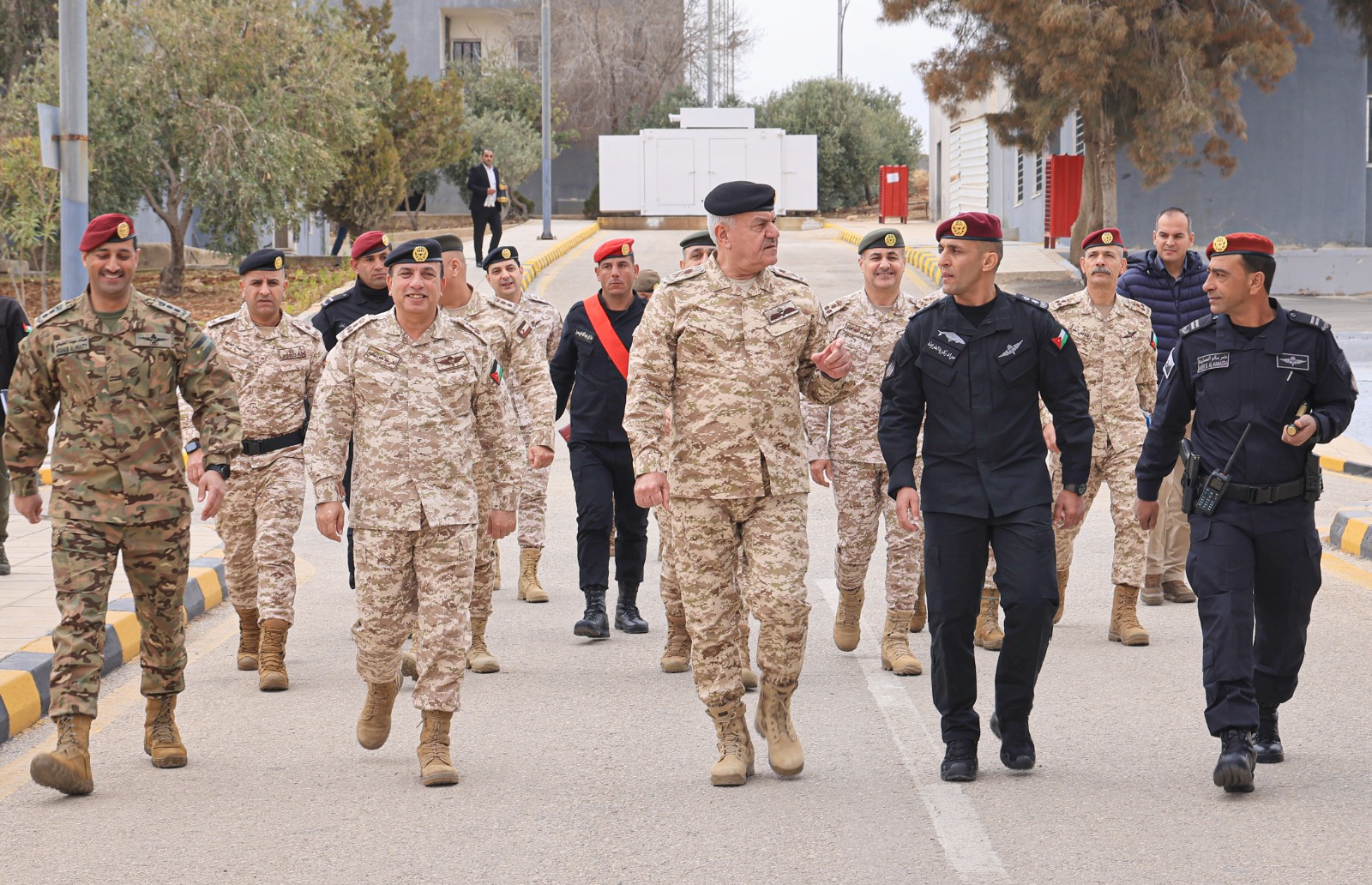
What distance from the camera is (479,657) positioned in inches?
324

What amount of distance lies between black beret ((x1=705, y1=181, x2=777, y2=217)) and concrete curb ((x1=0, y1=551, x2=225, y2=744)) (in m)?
2.77

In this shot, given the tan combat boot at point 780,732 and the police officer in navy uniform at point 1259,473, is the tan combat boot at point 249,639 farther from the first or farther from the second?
the police officer in navy uniform at point 1259,473

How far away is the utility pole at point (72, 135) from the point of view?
13.9 meters

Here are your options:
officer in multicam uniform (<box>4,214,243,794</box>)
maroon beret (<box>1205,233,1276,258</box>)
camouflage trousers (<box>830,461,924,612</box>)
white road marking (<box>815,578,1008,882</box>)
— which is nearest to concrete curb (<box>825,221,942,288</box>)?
camouflage trousers (<box>830,461,924,612</box>)

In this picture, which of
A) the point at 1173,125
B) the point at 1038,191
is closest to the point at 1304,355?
the point at 1173,125

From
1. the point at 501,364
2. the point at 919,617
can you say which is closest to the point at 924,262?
the point at 919,617

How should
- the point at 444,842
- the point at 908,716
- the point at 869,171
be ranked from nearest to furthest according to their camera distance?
the point at 444,842 < the point at 908,716 < the point at 869,171

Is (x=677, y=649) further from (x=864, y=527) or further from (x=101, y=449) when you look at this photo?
(x=101, y=449)

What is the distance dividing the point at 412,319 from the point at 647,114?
52241 mm

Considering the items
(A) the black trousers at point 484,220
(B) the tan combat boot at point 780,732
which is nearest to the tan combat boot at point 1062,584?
(B) the tan combat boot at point 780,732

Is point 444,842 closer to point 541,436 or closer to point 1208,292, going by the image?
point 541,436

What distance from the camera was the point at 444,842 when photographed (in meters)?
5.48

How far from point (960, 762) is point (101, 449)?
11.7 ft

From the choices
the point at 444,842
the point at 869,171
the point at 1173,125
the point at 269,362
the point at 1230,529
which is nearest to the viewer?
the point at 444,842
